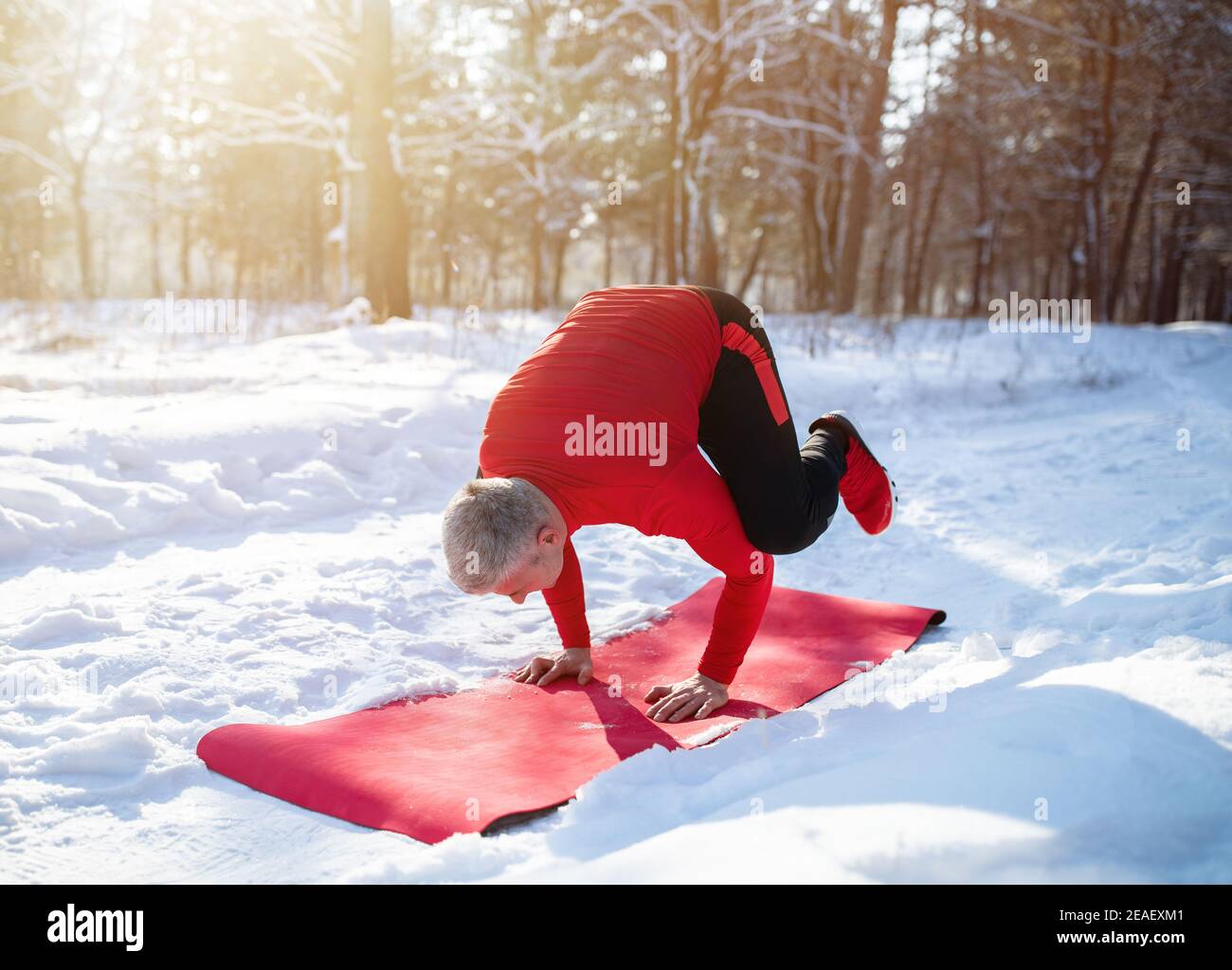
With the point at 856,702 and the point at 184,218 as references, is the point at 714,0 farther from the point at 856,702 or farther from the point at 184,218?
the point at 184,218

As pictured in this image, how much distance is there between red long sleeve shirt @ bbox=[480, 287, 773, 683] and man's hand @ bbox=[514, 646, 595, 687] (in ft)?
1.12

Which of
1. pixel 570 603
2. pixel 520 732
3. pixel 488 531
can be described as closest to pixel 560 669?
pixel 570 603

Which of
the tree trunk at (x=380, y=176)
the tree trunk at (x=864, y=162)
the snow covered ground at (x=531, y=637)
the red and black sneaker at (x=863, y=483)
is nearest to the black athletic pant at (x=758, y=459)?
the red and black sneaker at (x=863, y=483)

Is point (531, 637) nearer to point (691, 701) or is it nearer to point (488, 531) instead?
point (691, 701)

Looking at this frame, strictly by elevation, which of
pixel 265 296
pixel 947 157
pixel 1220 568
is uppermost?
pixel 947 157

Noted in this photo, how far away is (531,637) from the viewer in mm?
3693

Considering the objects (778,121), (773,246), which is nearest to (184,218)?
(773,246)

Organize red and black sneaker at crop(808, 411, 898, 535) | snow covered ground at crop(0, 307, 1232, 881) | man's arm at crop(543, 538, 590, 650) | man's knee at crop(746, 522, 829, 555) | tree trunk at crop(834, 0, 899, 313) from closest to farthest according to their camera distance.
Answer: snow covered ground at crop(0, 307, 1232, 881) < man's knee at crop(746, 522, 829, 555) < man's arm at crop(543, 538, 590, 650) < red and black sneaker at crop(808, 411, 898, 535) < tree trunk at crop(834, 0, 899, 313)

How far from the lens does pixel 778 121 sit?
12.8 m

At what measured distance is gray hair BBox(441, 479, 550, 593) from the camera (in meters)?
2.24

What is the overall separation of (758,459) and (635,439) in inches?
21.1

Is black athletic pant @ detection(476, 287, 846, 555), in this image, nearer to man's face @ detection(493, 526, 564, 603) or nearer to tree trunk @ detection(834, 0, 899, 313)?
man's face @ detection(493, 526, 564, 603)

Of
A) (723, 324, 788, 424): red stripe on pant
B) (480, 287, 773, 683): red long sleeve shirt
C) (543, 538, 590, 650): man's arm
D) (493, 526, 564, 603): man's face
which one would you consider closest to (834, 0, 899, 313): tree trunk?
(723, 324, 788, 424): red stripe on pant
